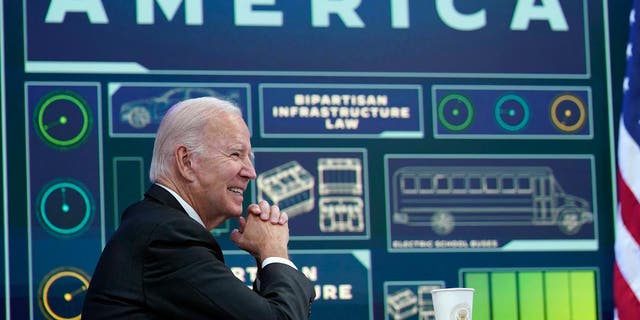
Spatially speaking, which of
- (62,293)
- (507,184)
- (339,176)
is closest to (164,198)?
(62,293)

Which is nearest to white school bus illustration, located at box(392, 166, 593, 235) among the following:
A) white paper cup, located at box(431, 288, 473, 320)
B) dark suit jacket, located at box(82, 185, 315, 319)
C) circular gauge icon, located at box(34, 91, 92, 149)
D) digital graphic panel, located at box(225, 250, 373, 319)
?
digital graphic panel, located at box(225, 250, 373, 319)

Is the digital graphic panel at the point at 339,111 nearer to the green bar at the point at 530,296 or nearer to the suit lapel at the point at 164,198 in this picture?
the green bar at the point at 530,296

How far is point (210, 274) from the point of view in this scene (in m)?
3.34

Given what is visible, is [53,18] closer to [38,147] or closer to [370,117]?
[38,147]

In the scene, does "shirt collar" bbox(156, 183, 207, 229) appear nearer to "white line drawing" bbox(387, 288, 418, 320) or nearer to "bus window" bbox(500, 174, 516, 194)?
"white line drawing" bbox(387, 288, 418, 320)

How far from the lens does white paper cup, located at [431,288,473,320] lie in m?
4.01

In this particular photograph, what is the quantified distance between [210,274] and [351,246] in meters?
2.25

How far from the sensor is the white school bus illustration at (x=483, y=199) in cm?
565

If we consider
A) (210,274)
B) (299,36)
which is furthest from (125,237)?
(299,36)

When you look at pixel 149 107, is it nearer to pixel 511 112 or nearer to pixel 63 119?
pixel 63 119

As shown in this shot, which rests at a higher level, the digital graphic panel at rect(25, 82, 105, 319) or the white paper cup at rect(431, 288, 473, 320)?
the digital graphic panel at rect(25, 82, 105, 319)

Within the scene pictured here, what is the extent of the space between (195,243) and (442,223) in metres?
2.40

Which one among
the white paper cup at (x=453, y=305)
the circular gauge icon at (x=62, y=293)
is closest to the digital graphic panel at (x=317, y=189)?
the circular gauge icon at (x=62, y=293)

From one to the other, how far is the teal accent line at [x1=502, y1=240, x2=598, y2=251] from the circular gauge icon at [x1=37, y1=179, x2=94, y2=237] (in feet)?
5.29
